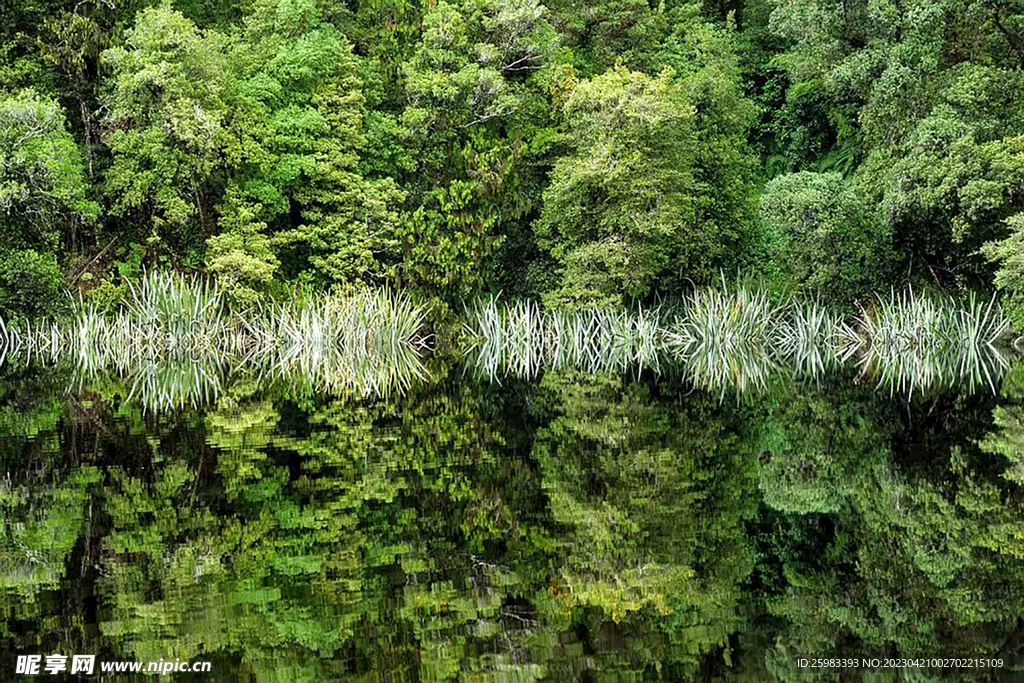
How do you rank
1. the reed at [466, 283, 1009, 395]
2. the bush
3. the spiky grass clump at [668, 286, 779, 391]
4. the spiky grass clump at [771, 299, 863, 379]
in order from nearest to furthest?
the reed at [466, 283, 1009, 395], the spiky grass clump at [668, 286, 779, 391], the spiky grass clump at [771, 299, 863, 379], the bush

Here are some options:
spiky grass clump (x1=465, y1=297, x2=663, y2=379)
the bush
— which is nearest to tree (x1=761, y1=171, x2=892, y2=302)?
spiky grass clump (x1=465, y1=297, x2=663, y2=379)

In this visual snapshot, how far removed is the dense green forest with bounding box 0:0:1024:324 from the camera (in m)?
23.0

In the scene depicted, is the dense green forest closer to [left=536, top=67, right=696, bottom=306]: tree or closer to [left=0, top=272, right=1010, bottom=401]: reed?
[left=536, top=67, right=696, bottom=306]: tree

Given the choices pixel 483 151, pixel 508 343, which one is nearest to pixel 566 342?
pixel 508 343

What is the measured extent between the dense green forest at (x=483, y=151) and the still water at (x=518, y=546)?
593 inches

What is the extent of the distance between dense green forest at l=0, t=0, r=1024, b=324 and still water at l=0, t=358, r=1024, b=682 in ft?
49.4

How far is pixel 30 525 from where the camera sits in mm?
5191

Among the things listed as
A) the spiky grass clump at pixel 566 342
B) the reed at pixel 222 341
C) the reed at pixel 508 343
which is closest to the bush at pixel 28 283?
the reed at pixel 508 343

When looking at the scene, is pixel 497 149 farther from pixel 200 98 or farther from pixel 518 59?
pixel 200 98

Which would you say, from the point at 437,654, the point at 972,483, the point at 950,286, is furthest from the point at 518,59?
the point at 437,654

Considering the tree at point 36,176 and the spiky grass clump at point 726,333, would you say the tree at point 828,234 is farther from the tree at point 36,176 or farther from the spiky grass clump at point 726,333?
the tree at point 36,176

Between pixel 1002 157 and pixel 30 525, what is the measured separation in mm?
19605

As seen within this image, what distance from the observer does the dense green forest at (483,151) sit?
75.5 feet

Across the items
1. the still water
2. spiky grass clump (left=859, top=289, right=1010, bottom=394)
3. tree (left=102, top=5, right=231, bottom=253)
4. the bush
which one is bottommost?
the still water
